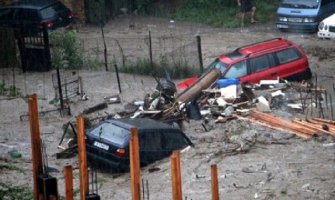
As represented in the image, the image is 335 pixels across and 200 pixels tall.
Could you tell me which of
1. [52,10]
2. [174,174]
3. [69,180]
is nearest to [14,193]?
[69,180]

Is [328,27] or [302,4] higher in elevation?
[302,4]

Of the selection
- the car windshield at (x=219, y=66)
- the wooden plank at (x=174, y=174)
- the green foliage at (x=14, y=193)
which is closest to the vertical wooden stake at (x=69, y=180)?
the wooden plank at (x=174, y=174)

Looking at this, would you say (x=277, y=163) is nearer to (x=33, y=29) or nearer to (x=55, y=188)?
(x=55, y=188)

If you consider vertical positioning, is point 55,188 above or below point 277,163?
above

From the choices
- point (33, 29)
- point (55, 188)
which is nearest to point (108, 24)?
point (33, 29)

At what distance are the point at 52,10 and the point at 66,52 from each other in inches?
248

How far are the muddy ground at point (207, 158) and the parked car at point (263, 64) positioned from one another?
973 mm

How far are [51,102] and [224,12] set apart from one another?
13.5 meters

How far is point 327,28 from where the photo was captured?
99.2ft

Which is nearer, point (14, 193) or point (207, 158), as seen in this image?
point (14, 193)

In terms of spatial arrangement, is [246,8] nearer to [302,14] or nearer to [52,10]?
[302,14]

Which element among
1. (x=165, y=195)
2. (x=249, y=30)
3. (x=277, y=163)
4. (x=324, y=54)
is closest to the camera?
(x=165, y=195)

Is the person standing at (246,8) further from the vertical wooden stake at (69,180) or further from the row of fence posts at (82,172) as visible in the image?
the vertical wooden stake at (69,180)

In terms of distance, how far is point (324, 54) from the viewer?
28578mm
